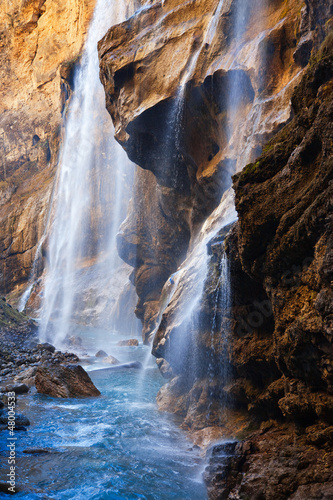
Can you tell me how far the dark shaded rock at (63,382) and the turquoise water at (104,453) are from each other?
354mm

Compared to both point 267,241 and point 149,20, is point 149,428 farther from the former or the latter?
point 149,20

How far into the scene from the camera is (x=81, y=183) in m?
41.7

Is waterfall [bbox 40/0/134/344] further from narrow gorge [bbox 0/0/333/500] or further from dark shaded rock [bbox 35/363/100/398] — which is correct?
dark shaded rock [bbox 35/363/100/398]

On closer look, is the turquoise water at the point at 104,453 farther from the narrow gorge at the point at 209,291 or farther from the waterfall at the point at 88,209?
the waterfall at the point at 88,209

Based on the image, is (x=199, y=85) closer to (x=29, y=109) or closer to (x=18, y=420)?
(x=18, y=420)

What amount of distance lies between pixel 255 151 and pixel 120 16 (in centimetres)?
3354

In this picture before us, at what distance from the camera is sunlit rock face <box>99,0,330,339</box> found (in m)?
12.2

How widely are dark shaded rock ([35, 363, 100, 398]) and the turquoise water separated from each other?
35cm

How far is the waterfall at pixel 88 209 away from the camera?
38.0m

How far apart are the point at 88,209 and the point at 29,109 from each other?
25516 mm

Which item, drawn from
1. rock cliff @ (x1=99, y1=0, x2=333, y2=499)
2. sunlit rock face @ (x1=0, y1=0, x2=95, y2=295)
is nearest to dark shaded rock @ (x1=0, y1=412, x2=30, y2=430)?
rock cliff @ (x1=99, y1=0, x2=333, y2=499)

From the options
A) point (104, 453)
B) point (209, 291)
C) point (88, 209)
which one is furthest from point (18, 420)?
point (88, 209)

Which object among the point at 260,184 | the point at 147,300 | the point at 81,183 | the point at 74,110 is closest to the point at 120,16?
the point at 74,110

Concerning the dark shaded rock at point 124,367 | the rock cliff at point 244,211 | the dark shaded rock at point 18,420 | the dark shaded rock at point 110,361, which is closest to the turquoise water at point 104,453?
the dark shaded rock at point 18,420
